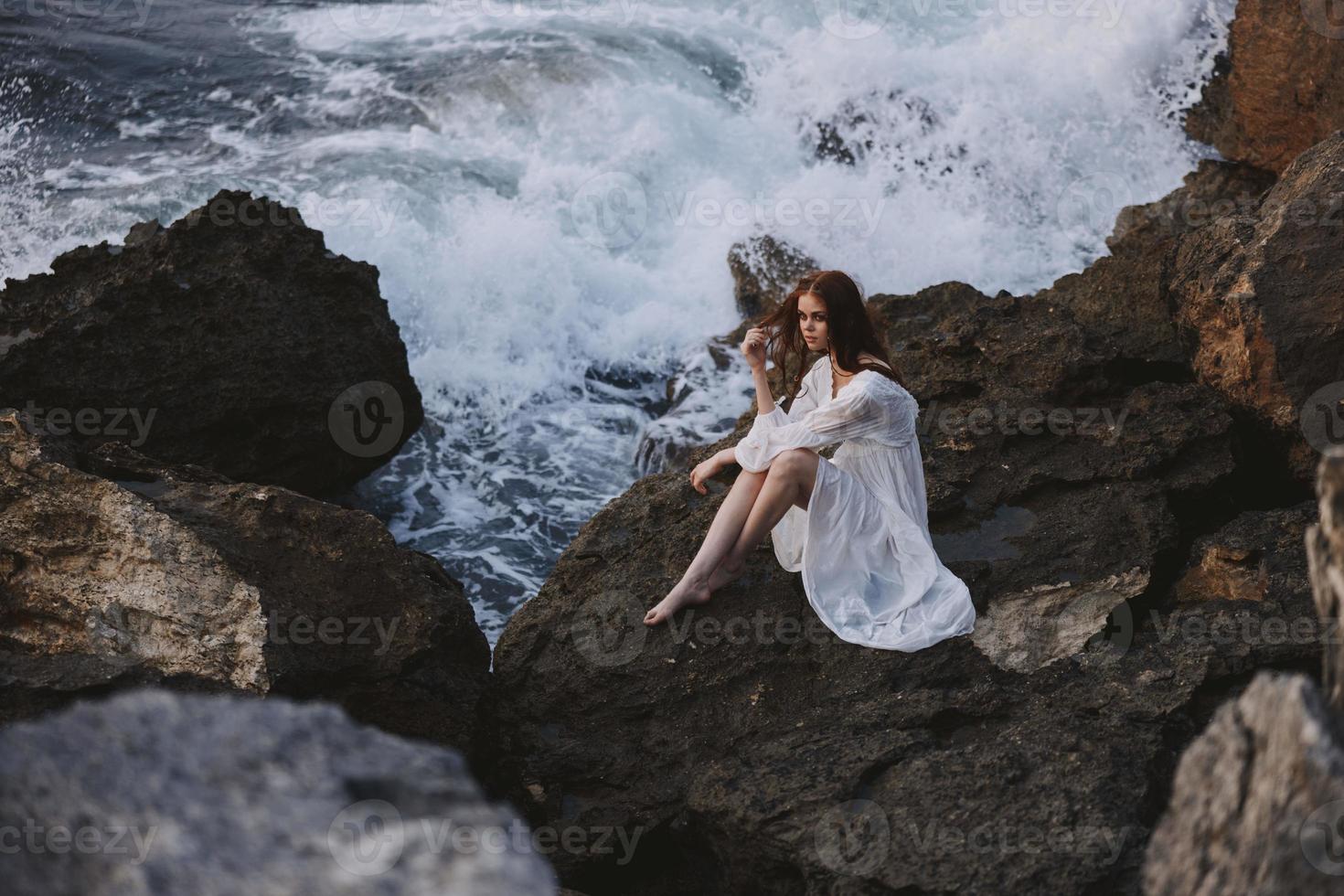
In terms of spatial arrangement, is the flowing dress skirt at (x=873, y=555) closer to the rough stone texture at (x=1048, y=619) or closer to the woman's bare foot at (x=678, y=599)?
the rough stone texture at (x=1048, y=619)

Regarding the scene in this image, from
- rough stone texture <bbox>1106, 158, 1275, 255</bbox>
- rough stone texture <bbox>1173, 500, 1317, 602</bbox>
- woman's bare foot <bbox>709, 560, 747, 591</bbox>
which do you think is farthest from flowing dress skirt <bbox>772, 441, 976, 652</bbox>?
rough stone texture <bbox>1106, 158, 1275, 255</bbox>

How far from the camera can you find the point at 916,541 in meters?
5.00

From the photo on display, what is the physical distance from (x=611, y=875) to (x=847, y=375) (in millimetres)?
2091

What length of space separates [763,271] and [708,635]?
5.88 m

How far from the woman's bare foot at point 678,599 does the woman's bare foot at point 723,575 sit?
62 millimetres

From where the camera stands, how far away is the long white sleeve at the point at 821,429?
4.90 metres

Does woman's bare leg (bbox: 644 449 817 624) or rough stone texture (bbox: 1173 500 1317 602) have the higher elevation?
rough stone texture (bbox: 1173 500 1317 602)

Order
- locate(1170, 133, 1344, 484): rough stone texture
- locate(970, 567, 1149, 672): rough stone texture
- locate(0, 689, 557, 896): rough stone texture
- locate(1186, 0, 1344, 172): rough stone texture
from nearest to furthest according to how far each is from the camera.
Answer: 1. locate(0, 689, 557, 896): rough stone texture
2. locate(970, 567, 1149, 672): rough stone texture
3. locate(1170, 133, 1344, 484): rough stone texture
4. locate(1186, 0, 1344, 172): rough stone texture

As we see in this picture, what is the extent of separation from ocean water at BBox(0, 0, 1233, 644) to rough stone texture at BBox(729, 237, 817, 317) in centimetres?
18

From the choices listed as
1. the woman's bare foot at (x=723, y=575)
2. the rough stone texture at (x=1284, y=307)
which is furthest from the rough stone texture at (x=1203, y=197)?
the woman's bare foot at (x=723, y=575)

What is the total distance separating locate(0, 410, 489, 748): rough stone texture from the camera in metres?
4.40

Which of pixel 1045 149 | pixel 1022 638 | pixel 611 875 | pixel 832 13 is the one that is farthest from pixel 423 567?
pixel 832 13

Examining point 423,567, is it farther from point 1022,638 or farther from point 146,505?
point 1022,638

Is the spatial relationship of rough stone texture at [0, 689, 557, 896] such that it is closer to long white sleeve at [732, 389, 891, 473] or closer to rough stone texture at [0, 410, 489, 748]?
rough stone texture at [0, 410, 489, 748]
